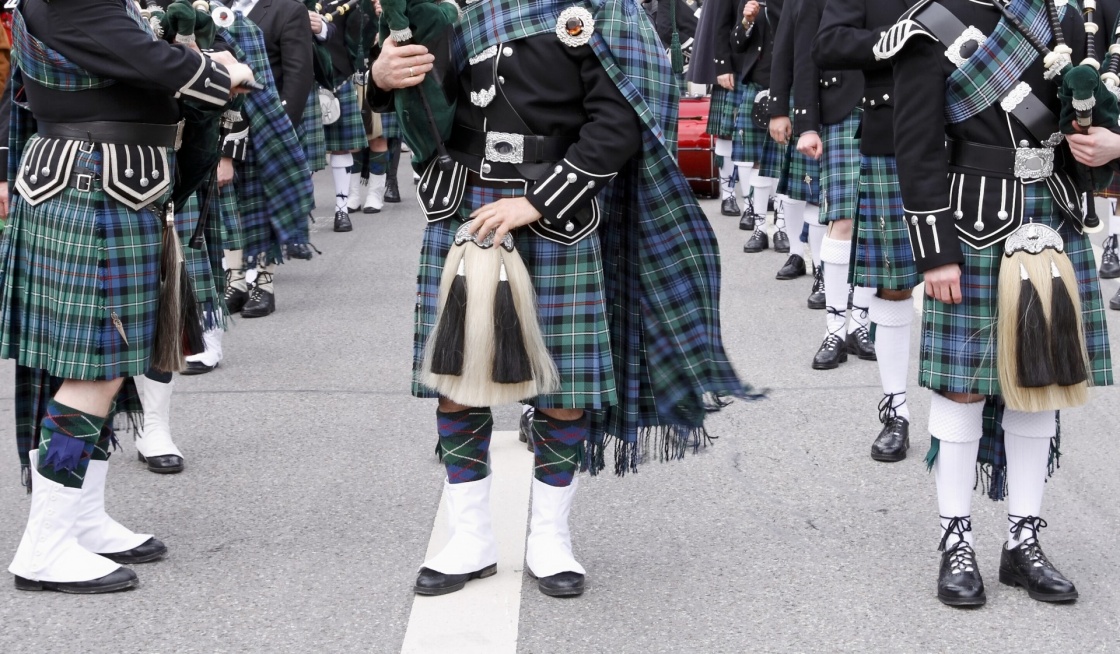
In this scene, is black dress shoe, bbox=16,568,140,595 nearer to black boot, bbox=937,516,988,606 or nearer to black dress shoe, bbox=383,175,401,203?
black boot, bbox=937,516,988,606

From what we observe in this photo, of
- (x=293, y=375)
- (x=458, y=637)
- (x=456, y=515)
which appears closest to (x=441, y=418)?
(x=456, y=515)

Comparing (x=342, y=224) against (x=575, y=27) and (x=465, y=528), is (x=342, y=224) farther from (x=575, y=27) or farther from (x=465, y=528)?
(x=575, y=27)

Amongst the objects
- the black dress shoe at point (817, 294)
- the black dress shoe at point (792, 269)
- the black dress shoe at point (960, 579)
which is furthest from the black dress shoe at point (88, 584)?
the black dress shoe at point (792, 269)

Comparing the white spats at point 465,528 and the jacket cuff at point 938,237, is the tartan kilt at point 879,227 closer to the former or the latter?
the jacket cuff at point 938,237

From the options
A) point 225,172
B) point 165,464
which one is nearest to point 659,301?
point 165,464

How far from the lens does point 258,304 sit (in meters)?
7.28

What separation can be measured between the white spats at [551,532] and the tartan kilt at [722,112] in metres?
5.99

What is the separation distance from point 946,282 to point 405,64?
1.38 meters

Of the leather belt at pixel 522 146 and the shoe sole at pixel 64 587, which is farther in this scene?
the shoe sole at pixel 64 587

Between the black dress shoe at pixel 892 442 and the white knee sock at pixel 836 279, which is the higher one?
the white knee sock at pixel 836 279

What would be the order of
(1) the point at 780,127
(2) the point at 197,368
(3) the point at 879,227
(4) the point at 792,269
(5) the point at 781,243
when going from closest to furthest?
(3) the point at 879,227 → (2) the point at 197,368 → (1) the point at 780,127 → (4) the point at 792,269 → (5) the point at 781,243

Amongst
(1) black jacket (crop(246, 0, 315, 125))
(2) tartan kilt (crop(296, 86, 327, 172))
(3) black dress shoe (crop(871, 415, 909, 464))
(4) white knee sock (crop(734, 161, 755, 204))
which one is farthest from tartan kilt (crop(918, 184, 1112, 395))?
(4) white knee sock (crop(734, 161, 755, 204))

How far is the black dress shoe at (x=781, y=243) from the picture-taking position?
8.84m

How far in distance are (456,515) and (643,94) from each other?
45.8 inches
